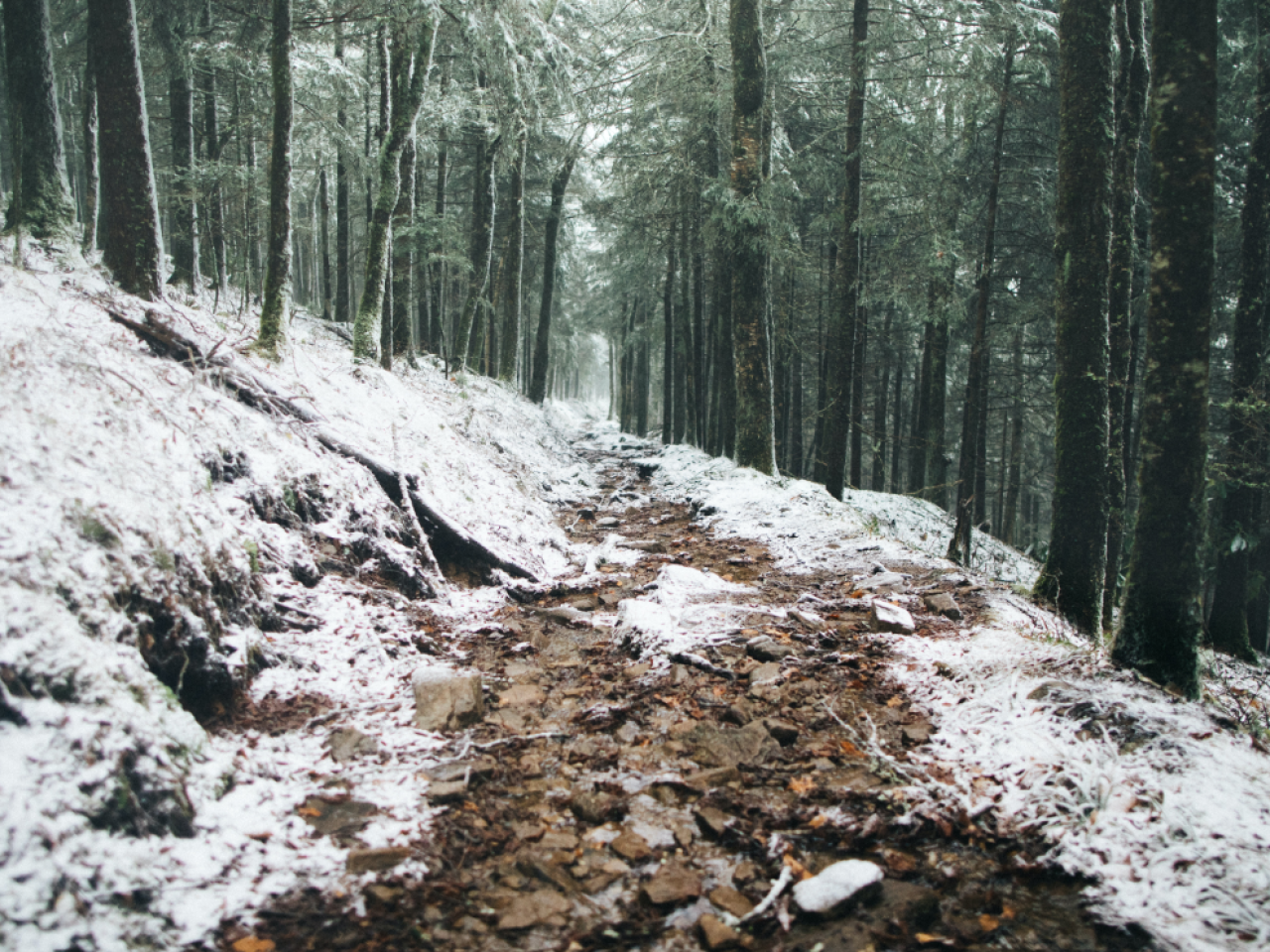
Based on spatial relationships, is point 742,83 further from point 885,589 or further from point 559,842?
point 559,842

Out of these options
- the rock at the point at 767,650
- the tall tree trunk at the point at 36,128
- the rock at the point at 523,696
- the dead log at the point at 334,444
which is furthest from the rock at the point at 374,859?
the tall tree trunk at the point at 36,128

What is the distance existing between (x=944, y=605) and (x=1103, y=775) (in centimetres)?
264

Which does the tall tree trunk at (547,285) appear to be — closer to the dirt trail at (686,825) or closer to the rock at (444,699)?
the dirt trail at (686,825)

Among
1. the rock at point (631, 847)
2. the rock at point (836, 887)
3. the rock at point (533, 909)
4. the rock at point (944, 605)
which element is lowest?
the rock at point (631, 847)

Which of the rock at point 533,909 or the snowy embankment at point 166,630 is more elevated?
the snowy embankment at point 166,630

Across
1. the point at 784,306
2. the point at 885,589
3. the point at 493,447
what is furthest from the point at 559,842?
the point at 784,306

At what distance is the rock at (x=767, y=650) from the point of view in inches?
181

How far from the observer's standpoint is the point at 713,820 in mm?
2949

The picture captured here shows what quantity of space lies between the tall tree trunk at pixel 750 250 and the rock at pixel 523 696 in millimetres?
8449

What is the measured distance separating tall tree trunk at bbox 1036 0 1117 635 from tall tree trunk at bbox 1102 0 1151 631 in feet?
→ 8.51

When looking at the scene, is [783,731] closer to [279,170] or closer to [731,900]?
[731,900]

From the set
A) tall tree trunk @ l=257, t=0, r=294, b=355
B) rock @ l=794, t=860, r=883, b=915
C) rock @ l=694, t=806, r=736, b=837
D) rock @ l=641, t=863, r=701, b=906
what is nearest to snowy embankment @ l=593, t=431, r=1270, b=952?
rock @ l=794, t=860, r=883, b=915

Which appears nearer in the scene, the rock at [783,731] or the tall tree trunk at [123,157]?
the rock at [783,731]

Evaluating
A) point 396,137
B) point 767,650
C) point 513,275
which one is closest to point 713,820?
point 767,650
